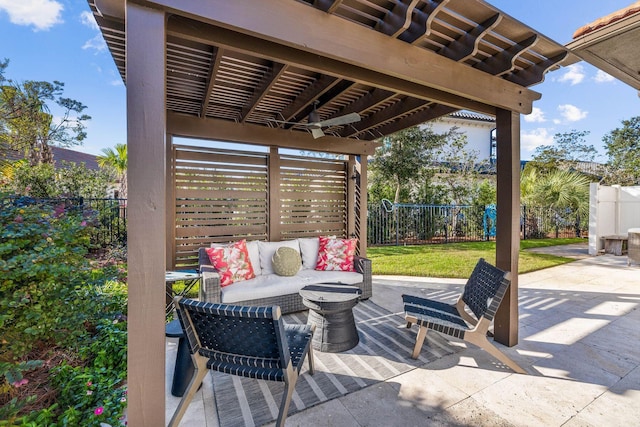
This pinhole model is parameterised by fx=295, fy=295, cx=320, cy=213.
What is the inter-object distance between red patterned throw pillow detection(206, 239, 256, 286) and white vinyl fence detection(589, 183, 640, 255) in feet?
33.3

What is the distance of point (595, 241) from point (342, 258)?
862cm

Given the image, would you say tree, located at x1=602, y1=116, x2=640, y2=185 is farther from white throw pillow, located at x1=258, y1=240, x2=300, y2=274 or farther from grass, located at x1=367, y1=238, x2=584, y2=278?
white throw pillow, located at x1=258, y1=240, x2=300, y2=274

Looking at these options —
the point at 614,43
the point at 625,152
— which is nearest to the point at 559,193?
the point at 625,152

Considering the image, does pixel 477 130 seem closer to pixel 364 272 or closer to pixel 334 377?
pixel 364 272

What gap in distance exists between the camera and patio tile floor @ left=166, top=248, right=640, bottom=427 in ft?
6.91

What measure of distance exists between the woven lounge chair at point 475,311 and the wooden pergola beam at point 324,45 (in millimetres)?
1833

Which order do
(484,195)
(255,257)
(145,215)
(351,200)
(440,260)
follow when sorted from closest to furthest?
(145,215) < (255,257) < (351,200) < (440,260) < (484,195)

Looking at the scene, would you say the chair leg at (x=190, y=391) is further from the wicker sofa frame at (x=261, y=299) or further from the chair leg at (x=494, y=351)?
the chair leg at (x=494, y=351)

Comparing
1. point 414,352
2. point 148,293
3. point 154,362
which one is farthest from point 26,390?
point 414,352

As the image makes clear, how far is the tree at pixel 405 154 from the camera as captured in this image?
31.8 ft

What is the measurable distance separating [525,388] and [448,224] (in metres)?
9.30

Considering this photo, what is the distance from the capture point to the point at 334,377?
103 inches

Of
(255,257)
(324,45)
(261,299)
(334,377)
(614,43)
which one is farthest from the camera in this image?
(255,257)

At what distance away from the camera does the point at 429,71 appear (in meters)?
2.64
